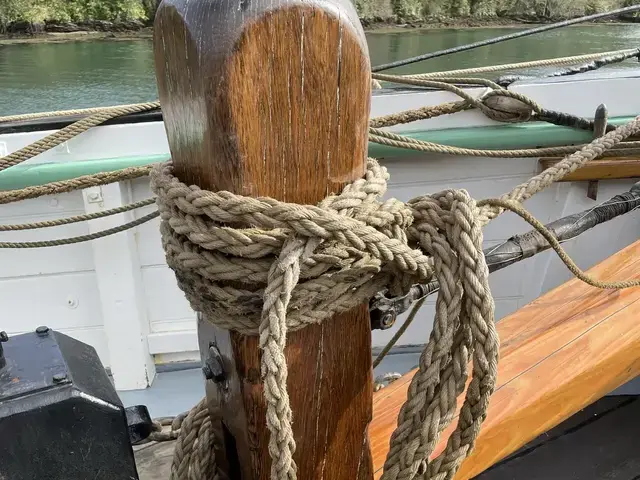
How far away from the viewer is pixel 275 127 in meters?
0.56

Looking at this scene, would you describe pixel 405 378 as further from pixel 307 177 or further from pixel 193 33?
pixel 193 33

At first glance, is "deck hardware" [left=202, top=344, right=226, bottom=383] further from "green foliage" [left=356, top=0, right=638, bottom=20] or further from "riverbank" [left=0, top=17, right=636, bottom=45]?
"green foliage" [left=356, top=0, right=638, bottom=20]

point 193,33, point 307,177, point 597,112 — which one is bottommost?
point 597,112

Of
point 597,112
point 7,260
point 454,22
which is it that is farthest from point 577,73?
point 454,22

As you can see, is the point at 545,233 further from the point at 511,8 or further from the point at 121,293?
the point at 511,8

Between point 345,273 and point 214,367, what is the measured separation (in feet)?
0.69

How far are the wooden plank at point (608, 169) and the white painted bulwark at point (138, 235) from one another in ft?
0.19

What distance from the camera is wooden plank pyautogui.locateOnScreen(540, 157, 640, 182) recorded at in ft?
6.08

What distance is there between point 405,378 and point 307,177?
1.84 ft

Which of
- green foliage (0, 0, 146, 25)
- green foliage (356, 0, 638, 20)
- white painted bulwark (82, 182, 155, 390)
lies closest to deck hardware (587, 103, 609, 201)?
white painted bulwark (82, 182, 155, 390)

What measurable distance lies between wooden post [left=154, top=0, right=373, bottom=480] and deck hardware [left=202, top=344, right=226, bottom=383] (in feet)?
0.04

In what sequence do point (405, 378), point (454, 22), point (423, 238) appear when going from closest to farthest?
point (423, 238)
point (405, 378)
point (454, 22)

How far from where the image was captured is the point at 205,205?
0.56m

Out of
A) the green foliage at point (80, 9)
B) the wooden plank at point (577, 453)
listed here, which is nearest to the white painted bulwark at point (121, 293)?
the wooden plank at point (577, 453)
